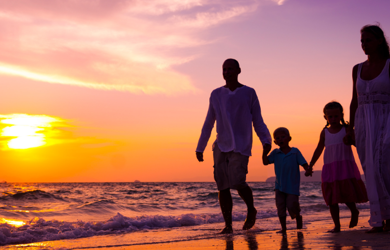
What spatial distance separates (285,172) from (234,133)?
834mm

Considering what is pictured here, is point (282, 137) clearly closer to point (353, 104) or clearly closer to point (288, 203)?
point (288, 203)

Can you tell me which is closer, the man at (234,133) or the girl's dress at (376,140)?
the girl's dress at (376,140)

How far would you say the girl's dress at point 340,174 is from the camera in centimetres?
424

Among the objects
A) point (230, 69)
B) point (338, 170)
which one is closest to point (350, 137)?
point (338, 170)

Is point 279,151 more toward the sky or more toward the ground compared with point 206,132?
more toward the ground

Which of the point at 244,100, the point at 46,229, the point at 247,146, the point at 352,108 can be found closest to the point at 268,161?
the point at 247,146

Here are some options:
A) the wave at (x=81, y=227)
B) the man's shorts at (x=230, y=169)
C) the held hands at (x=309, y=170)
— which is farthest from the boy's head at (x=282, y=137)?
the wave at (x=81, y=227)

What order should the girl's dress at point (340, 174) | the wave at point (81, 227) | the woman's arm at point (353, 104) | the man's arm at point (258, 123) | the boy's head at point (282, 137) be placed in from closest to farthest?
the woman's arm at point (353, 104) < the girl's dress at point (340, 174) < the man's arm at point (258, 123) < the boy's head at point (282, 137) < the wave at point (81, 227)

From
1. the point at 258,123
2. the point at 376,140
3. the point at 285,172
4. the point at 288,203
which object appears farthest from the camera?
the point at 258,123

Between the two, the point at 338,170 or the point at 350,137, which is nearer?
the point at 350,137

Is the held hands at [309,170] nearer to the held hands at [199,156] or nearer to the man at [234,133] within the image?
the man at [234,133]

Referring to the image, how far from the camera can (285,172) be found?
4453 mm

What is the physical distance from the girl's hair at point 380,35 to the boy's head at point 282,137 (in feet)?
4.93

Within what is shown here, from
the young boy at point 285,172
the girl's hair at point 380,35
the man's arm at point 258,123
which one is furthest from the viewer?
the man's arm at point 258,123
